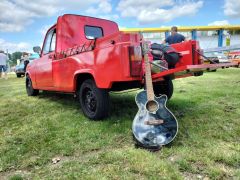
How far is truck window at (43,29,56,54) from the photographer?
19.5 feet

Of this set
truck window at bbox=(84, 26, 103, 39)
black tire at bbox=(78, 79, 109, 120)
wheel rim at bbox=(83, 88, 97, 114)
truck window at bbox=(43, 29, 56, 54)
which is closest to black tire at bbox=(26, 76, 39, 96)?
truck window at bbox=(43, 29, 56, 54)

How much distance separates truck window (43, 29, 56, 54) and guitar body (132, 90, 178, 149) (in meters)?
3.18

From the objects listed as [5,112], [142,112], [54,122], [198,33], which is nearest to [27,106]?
[5,112]

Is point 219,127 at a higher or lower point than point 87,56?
lower

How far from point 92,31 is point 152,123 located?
10.4ft

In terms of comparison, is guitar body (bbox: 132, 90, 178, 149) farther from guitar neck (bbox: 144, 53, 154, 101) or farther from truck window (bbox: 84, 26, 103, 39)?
truck window (bbox: 84, 26, 103, 39)

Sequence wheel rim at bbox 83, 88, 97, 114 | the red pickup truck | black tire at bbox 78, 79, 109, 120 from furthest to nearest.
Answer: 1. wheel rim at bbox 83, 88, 97, 114
2. black tire at bbox 78, 79, 109, 120
3. the red pickup truck

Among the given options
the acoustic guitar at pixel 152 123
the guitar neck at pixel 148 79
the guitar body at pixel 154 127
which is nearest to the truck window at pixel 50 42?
the guitar neck at pixel 148 79

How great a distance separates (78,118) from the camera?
4.76 meters

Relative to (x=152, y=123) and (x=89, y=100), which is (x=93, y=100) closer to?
(x=89, y=100)

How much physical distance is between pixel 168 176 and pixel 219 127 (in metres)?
1.72

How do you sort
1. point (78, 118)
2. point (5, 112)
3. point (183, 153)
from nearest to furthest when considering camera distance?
1. point (183, 153)
2. point (78, 118)
3. point (5, 112)

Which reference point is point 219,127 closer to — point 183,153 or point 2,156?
point 183,153

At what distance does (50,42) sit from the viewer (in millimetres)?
6168
